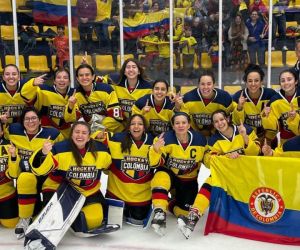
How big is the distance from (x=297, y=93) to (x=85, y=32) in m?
4.09

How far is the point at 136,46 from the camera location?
7.12 m

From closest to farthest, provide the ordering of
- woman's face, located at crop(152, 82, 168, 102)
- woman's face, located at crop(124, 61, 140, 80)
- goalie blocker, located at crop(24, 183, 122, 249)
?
goalie blocker, located at crop(24, 183, 122, 249) → woman's face, located at crop(152, 82, 168, 102) → woman's face, located at crop(124, 61, 140, 80)

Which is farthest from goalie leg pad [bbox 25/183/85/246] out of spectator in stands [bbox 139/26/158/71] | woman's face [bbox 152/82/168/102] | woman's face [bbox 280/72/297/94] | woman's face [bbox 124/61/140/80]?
spectator in stands [bbox 139/26/158/71]

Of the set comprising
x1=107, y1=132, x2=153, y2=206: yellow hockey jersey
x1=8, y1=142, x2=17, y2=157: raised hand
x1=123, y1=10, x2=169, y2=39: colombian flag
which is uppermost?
x1=123, y1=10, x2=169, y2=39: colombian flag

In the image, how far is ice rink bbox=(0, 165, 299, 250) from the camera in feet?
10.2

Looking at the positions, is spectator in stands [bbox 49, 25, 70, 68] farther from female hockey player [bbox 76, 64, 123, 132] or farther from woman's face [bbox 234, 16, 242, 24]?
female hockey player [bbox 76, 64, 123, 132]

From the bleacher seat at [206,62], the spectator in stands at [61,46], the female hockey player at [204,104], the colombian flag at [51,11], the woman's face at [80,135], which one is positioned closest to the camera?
the woman's face at [80,135]

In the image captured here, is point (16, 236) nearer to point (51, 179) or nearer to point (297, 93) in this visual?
point (51, 179)

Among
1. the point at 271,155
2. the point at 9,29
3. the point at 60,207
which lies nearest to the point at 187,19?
the point at 9,29

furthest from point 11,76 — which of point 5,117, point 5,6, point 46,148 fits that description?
point 5,6

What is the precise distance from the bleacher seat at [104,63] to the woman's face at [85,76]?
326cm

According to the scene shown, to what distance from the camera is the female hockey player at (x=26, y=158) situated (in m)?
3.31

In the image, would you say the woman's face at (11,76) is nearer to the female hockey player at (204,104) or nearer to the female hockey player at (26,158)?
the female hockey player at (26,158)

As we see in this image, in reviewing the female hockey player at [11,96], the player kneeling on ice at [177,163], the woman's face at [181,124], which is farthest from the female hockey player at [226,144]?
the female hockey player at [11,96]
